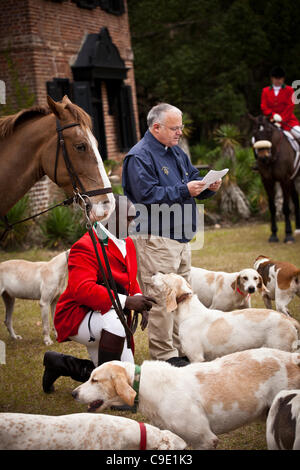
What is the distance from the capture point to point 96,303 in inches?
177

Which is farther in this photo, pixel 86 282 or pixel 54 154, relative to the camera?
pixel 54 154

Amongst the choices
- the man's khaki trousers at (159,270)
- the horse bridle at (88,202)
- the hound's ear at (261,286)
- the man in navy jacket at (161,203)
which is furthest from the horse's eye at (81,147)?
the hound's ear at (261,286)

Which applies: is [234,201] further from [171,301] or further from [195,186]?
[171,301]

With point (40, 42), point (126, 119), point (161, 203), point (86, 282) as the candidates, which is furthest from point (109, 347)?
point (126, 119)

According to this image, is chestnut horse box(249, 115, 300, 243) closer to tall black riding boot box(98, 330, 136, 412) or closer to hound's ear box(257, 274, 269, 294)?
hound's ear box(257, 274, 269, 294)

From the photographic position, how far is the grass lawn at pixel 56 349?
4208 mm

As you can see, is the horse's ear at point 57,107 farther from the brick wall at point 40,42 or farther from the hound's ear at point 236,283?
the brick wall at point 40,42

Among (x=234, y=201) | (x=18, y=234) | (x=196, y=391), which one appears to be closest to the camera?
(x=196, y=391)

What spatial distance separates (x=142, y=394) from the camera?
3578 millimetres

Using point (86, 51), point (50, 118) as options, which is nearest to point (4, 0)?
point (86, 51)

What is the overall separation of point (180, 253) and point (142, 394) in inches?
82.1

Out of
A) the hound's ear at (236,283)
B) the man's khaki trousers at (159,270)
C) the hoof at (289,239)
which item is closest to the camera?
the man's khaki trousers at (159,270)

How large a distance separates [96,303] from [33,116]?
65.2 inches

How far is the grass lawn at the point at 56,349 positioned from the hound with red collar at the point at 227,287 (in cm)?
84
